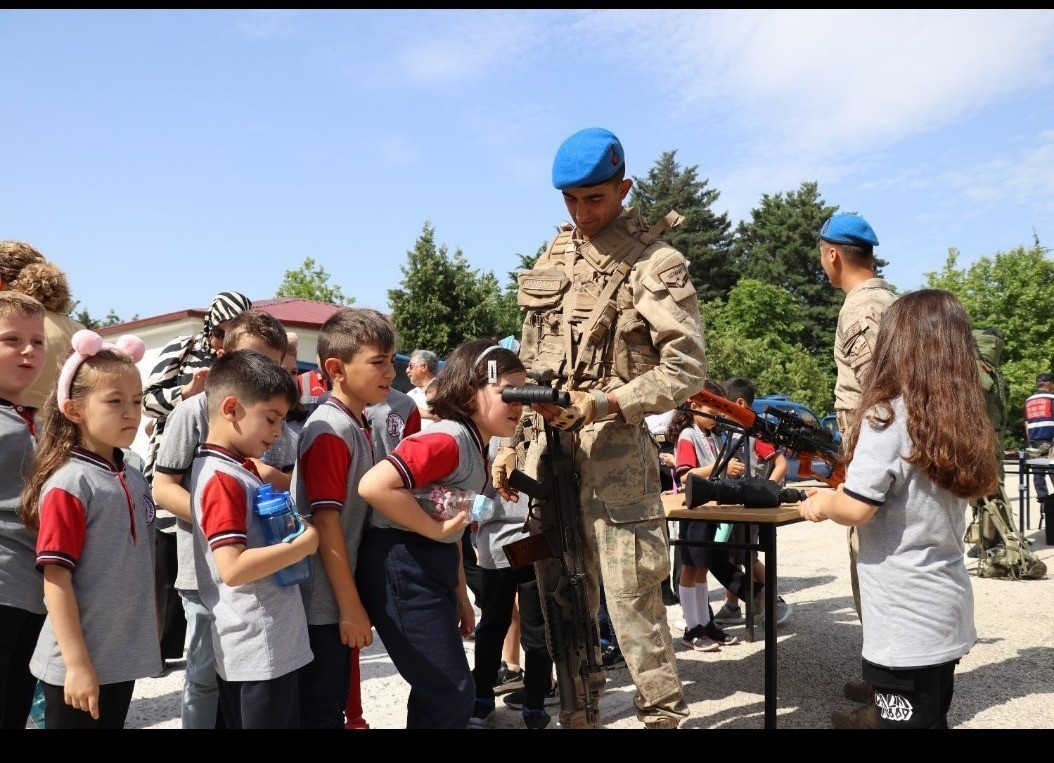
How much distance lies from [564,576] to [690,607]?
2615mm

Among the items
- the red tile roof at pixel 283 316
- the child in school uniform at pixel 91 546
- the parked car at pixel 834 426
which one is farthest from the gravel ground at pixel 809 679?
the red tile roof at pixel 283 316

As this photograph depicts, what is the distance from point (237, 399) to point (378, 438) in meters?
0.91

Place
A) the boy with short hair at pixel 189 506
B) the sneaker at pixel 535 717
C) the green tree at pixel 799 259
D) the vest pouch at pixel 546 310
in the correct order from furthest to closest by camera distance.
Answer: the green tree at pixel 799 259 < the sneaker at pixel 535 717 < the vest pouch at pixel 546 310 < the boy with short hair at pixel 189 506

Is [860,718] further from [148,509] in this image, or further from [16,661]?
[16,661]

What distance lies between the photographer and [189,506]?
124 inches

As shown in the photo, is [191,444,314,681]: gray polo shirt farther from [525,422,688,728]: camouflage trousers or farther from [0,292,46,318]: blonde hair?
[525,422,688,728]: camouflage trousers

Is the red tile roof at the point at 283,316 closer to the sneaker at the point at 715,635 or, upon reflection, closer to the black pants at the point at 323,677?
the sneaker at the point at 715,635

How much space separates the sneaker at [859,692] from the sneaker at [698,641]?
1145mm

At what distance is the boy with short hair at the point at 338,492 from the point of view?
9.30 ft

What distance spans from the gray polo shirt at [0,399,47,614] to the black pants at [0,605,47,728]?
0.14ft

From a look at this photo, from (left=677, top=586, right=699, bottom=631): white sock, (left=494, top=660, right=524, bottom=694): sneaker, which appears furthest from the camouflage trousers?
(left=677, top=586, right=699, bottom=631): white sock

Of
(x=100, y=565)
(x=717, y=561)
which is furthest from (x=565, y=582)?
(x=717, y=561)

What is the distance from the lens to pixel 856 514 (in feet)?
9.25
